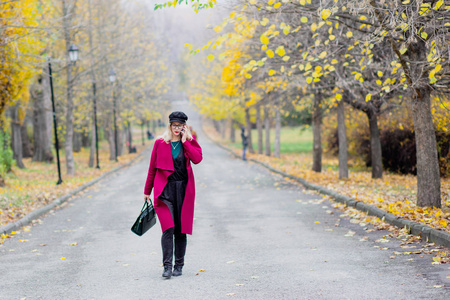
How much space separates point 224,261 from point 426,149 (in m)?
4.84

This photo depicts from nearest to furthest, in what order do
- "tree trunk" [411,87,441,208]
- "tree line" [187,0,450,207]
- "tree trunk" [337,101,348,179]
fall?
"tree line" [187,0,450,207]
"tree trunk" [411,87,441,208]
"tree trunk" [337,101,348,179]

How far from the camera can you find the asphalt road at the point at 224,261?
566cm

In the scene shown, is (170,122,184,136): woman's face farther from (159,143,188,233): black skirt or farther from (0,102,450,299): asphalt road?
(0,102,450,299): asphalt road

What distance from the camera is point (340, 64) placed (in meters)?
16.5

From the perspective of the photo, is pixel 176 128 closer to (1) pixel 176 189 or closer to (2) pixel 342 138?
(1) pixel 176 189

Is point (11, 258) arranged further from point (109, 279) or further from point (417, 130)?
point (417, 130)

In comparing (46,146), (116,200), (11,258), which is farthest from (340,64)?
(46,146)

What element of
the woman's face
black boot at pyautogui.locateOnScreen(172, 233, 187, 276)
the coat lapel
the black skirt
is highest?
the woman's face

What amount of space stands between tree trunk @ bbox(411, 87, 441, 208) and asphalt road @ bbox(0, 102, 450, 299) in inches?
60.8

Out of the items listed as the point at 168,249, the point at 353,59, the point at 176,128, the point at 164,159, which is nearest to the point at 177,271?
the point at 168,249

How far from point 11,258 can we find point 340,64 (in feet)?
38.2

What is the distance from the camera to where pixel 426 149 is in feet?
32.7

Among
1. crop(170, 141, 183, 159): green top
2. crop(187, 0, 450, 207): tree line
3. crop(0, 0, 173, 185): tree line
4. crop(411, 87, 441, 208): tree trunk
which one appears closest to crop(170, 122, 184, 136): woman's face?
crop(170, 141, 183, 159): green top

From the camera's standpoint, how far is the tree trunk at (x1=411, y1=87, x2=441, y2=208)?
9984mm
